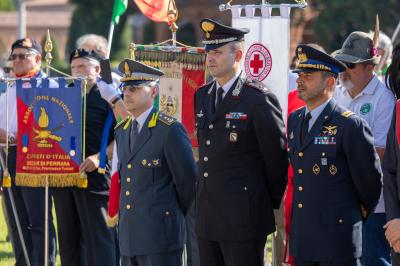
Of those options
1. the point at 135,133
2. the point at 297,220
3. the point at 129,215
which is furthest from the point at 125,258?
the point at 297,220

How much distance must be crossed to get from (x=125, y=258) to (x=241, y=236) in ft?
2.85

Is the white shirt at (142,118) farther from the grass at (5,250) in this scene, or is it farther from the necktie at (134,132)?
the grass at (5,250)

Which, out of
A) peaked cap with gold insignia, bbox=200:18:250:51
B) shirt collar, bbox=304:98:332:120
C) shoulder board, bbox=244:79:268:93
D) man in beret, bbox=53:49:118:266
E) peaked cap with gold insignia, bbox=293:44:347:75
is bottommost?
man in beret, bbox=53:49:118:266

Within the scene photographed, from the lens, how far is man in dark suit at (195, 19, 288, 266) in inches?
248

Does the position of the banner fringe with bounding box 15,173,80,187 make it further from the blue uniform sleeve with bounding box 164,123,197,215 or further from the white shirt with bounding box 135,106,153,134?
the blue uniform sleeve with bounding box 164,123,197,215

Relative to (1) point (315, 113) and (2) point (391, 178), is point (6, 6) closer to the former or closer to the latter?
(1) point (315, 113)

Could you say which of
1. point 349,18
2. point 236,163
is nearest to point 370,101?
point 236,163

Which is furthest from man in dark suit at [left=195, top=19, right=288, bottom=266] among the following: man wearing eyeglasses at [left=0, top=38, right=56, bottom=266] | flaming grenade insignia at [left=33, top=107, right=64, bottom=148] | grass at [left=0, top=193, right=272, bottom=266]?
grass at [left=0, top=193, right=272, bottom=266]

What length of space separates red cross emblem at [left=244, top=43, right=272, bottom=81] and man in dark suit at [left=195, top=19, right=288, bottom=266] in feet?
2.75

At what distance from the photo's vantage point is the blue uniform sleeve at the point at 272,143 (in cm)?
630

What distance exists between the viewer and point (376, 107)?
7.12 meters

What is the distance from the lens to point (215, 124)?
21.1 ft

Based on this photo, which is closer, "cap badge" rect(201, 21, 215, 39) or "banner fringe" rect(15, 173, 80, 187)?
"cap badge" rect(201, 21, 215, 39)

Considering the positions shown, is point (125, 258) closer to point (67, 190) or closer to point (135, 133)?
point (135, 133)
